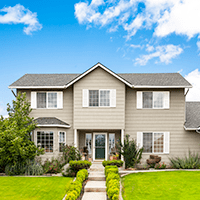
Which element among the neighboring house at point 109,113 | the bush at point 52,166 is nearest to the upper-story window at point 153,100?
the neighboring house at point 109,113

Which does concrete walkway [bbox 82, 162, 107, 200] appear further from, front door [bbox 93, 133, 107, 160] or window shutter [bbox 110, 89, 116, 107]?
window shutter [bbox 110, 89, 116, 107]

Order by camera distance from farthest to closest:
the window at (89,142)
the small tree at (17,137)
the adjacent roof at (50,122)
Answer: the window at (89,142)
the adjacent roof at (50,122)
the small tree at (17,137)

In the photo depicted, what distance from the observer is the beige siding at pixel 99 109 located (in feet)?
55.8

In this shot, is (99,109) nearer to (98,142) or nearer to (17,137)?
(98,142)

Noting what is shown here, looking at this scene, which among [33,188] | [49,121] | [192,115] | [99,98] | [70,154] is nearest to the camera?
[33,188]

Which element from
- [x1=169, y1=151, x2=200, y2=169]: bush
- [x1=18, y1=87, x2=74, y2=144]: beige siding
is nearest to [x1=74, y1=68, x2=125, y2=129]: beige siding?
[x1=18, y1=87, x2=74, y2=144]: beige siding

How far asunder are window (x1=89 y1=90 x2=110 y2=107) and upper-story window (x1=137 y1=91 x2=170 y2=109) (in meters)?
2.56

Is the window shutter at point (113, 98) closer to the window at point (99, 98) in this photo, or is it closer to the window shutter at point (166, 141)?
the window at point (99, 98)

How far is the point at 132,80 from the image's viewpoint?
1872 centimetres

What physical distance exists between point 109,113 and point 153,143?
13.9 ft

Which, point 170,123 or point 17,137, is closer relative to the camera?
point 17,137

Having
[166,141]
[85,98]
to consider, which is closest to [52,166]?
[85,98]

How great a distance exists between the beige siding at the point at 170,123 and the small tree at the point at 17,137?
23.6 ft

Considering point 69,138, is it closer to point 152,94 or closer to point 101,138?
point 101,138
